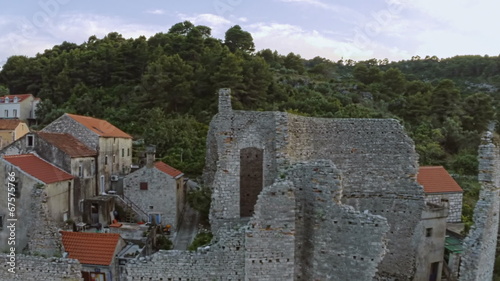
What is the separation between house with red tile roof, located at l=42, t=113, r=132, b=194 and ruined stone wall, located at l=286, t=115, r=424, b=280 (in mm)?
14347

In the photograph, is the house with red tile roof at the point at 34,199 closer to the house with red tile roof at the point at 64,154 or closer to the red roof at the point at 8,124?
the house with red tile roof at the point at 64,154

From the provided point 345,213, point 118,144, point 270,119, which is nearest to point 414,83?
point 118,144

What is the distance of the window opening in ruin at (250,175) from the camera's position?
15078 millimetres

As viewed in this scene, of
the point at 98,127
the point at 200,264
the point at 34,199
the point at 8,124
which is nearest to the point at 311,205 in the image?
the point at 200,264

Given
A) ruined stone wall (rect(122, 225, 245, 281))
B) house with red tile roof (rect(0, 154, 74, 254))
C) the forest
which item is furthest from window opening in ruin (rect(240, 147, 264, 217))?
the forest

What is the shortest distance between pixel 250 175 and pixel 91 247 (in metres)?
6.74

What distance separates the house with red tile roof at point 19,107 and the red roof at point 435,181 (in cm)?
4265

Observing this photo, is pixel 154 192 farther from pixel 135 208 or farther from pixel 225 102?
pixel 225 102

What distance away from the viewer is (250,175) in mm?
15250

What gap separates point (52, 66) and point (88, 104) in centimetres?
1440

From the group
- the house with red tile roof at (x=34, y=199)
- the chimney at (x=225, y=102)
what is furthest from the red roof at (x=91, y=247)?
the chimney at (x=225, y=102)

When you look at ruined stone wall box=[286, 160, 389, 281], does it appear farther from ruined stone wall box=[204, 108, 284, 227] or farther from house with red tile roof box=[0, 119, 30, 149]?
house with red tile roof box=[0, 119, 30, 149]

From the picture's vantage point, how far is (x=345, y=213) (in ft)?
26.9

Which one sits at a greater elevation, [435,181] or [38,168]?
[38,168]
